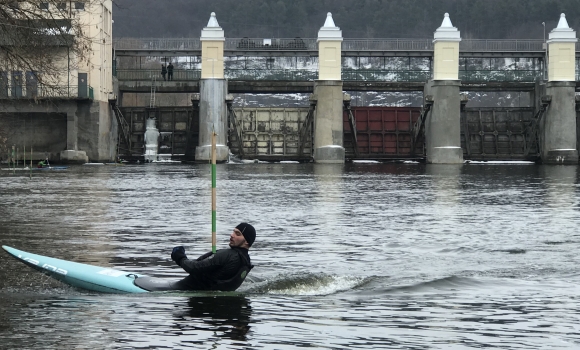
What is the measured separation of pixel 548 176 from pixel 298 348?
47.1 m

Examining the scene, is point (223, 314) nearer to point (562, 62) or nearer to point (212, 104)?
point (212, 104)

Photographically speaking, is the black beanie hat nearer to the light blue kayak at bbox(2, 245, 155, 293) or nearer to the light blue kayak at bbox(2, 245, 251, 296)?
the light blue kayak at bbox(2, 245, 251, 296)

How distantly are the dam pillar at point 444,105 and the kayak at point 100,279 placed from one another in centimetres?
6121

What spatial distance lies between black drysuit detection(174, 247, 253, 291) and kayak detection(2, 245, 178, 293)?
481mm

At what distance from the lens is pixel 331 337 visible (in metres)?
13.4

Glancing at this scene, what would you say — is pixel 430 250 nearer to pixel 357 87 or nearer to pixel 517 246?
pixel 517 246

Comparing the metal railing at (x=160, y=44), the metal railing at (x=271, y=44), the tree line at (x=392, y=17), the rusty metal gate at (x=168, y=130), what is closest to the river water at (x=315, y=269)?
the rusty metal gate at (x=168, y=130)

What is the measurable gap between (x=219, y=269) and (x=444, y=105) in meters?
63.2

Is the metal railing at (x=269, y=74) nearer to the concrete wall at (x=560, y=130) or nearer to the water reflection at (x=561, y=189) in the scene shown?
the concrete wall at (x=560, y=130)

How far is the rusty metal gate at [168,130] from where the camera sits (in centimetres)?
7894

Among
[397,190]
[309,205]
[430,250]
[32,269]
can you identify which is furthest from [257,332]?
[397,190]

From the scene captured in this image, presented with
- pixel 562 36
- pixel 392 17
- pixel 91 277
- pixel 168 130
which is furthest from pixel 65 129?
pixel 392 17

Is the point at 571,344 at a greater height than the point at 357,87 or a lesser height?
lesser

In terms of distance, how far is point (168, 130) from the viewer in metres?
79.6
